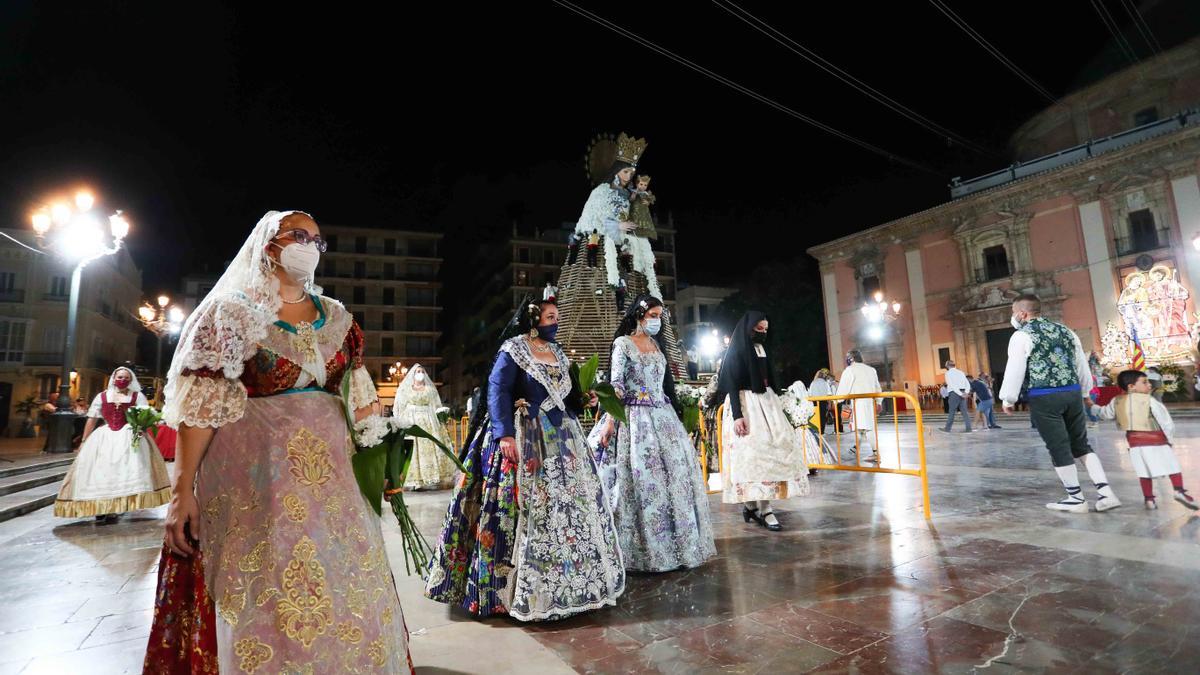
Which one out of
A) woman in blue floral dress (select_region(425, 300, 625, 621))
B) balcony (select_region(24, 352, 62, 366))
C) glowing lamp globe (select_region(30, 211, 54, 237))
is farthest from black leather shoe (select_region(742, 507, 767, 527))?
balcony (select_region(24, 352, 62, 366))

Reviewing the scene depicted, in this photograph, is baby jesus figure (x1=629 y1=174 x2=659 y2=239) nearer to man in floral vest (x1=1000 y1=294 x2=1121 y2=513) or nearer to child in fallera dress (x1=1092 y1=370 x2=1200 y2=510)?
man in floral vest (x1=1000 y1=294 x2=1121 y2=513)

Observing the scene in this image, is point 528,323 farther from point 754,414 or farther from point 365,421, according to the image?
point 754,414

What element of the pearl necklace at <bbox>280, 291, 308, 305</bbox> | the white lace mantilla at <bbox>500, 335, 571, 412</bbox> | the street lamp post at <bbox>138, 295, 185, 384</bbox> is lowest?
the white lace mantilla at <bbox>500, 335, 571, 412</bbox>

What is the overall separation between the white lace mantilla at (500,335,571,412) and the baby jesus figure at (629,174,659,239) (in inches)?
132

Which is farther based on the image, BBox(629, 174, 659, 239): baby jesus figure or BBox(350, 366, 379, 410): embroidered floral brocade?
BBox(629, 174, 659, 239): baby jesus figure

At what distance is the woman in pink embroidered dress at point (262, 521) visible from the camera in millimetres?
1728

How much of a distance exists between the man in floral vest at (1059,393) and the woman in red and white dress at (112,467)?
30.9ft

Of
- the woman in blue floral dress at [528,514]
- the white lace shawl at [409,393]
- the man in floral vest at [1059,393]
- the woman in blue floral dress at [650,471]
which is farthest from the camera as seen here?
the white lace shawl at [409,393]

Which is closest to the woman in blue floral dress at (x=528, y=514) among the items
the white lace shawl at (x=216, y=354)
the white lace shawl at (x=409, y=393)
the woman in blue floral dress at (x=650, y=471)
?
the woman in blue floral dress at (x=650, y=471)

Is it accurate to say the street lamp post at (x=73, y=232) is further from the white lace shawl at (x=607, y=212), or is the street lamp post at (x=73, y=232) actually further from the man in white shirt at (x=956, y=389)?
the man in white shirt at (x=956, y=389)

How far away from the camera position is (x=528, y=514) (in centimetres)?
325

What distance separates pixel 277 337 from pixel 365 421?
0.44 meters

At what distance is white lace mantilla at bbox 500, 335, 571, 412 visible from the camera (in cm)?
349

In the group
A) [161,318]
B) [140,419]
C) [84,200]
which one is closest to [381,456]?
[140,419]
